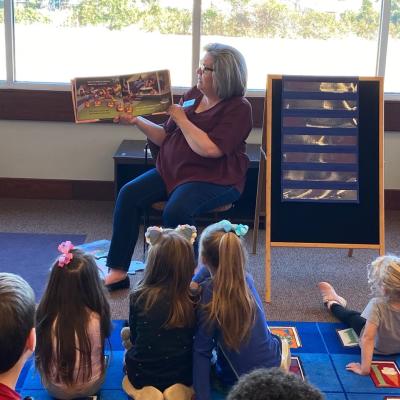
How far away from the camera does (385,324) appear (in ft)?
8.60

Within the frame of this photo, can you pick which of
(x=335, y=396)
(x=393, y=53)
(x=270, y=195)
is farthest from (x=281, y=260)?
(x=393, y=53)

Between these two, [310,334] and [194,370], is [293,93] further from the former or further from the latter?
[194,370]

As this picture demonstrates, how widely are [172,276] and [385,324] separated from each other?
92 cm

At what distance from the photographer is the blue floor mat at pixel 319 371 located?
243 centimetres

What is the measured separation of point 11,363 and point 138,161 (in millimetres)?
2557

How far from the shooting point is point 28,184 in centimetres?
458

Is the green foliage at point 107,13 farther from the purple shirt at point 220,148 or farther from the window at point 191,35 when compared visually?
the purple shirt at point 220,148

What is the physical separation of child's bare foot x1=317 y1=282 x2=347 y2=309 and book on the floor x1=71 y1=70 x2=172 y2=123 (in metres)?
1.13

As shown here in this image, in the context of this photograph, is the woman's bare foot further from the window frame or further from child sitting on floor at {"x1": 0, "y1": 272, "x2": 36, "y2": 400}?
child sitting on floor at {"x1": 0, "y1": 272, "x2": 36, "y2": 400}

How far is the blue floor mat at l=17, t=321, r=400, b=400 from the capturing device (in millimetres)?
2430

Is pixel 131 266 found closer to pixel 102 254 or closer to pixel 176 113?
pixel 102 254

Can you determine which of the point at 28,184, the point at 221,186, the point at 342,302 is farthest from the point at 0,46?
the point at 342,302

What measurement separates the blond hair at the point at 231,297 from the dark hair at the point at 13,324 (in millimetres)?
807

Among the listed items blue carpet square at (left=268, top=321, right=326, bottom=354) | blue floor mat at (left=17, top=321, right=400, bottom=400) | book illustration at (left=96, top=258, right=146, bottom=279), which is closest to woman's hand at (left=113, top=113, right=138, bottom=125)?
book illustration at (left=96, top=258, right=146, bottom=279)
